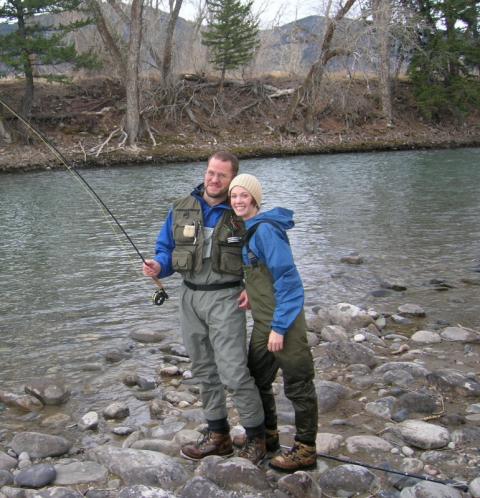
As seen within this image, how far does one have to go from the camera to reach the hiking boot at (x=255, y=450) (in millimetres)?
3414

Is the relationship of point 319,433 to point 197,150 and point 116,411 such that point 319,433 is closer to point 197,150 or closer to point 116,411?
point 116,411

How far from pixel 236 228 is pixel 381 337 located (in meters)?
2.92

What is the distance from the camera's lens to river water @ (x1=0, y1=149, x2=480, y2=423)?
19.4 ft

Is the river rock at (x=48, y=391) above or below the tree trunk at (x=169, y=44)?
below

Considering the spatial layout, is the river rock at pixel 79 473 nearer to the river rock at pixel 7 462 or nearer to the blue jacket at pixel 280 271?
the river rock at pixel 7 462

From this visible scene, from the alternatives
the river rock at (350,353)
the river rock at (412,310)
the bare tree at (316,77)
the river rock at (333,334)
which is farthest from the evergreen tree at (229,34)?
the river rock at (350,353)

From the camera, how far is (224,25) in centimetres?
3266

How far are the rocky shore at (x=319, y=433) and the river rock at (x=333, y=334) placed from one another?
0.04 feet

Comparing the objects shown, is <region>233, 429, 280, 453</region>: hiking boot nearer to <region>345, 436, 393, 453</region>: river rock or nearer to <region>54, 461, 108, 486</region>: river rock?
<region>345, 436, 393, 453</region>: river rock

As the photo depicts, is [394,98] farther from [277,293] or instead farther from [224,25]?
[277,293]

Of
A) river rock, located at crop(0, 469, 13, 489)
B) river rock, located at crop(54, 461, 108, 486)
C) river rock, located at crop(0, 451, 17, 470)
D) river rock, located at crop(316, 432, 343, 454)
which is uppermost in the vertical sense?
river rock, located at crop(316, 432, 343, 454)

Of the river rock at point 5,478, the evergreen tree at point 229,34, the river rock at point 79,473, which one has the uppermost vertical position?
the evergreen tree at point 229,34

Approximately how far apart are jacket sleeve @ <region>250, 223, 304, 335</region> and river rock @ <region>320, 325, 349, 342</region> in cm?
263

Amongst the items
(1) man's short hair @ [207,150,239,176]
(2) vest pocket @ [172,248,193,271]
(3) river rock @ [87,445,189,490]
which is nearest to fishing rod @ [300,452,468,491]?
(3) river rock @ [87,445,189,490]
